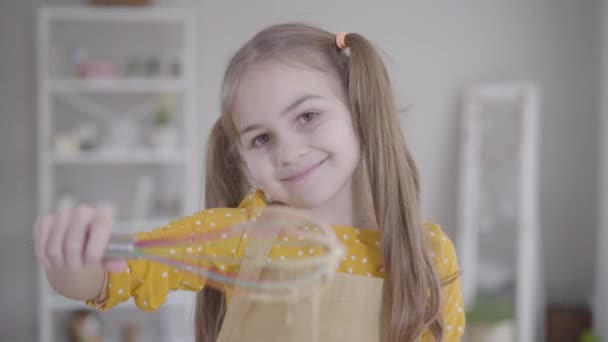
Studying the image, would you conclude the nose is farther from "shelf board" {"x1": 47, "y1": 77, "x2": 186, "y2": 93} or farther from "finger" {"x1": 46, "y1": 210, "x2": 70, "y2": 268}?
"shelf board" {"x1": 47, "y1": 77, "x2": 186, "y2": 93}

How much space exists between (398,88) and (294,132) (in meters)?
2.16

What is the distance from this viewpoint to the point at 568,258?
9.44 ft

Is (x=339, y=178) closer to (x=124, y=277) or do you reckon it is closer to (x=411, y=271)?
(x=411, y=271)

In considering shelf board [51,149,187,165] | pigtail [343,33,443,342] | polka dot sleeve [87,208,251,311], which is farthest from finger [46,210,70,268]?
shelf board [51,149,187,165]

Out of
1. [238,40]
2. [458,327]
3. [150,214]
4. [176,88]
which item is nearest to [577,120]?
[238,40]

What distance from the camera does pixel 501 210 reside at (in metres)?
2.72

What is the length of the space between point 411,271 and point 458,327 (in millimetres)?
111

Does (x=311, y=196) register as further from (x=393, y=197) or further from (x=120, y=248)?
(x=120, y=248)

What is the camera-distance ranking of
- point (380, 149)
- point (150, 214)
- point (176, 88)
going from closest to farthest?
point (380, 149) → point (176, 88) → point (150, 214)

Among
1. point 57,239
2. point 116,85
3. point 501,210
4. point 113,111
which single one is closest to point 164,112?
point 116,85

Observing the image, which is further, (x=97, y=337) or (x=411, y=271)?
(x=97, y=337)

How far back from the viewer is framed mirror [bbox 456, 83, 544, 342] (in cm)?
261

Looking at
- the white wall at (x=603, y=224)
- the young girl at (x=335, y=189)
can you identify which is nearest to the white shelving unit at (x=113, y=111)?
the white wall at (x=603, y=224)

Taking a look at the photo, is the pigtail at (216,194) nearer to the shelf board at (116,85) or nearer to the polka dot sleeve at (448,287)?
the polka dot sleeve at (448,287)
